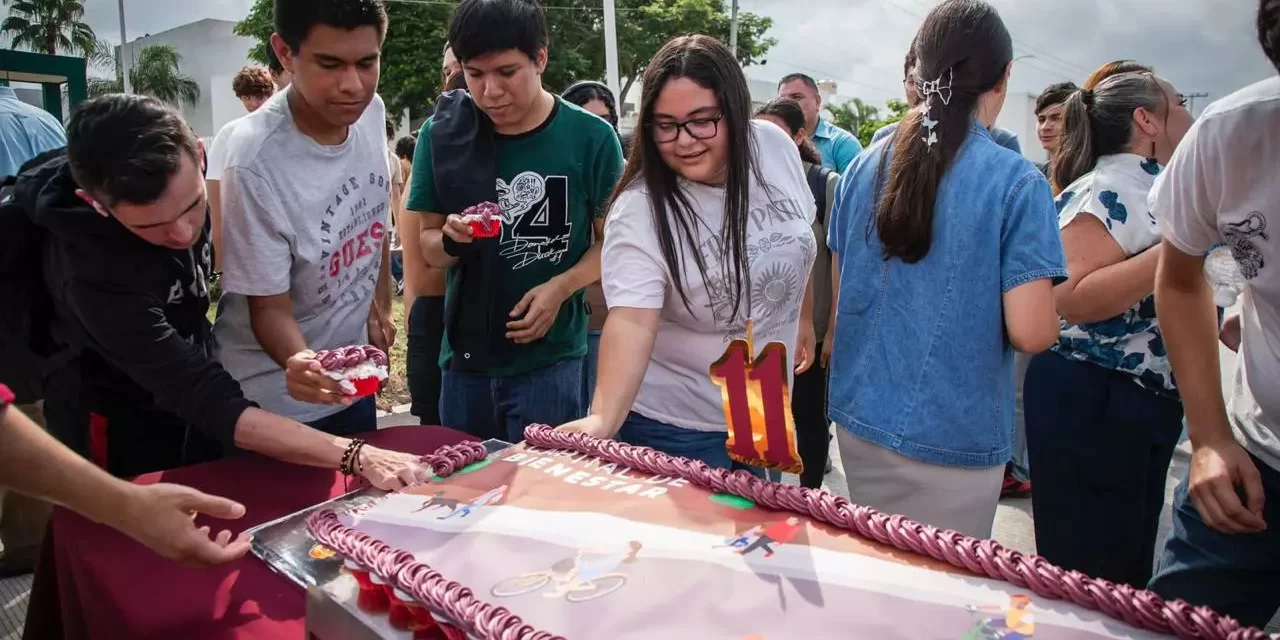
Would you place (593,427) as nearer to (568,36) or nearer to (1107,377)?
(1107,377)

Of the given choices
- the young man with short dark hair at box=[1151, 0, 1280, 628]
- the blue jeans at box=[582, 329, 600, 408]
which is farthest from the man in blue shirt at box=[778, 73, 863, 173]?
the young man with short dark hair at box=[1151, 0, 1280, 628]

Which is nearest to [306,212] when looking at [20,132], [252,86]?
[20,132]

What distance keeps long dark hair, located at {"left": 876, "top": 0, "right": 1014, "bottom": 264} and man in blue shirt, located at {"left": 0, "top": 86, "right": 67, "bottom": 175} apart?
3.23m

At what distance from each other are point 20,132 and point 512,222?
2569 mm

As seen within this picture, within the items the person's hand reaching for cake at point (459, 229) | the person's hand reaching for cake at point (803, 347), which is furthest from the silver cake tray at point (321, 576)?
the person's hand reaching for cake at point (803, 347)

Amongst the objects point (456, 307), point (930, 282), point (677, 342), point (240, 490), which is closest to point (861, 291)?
point (930, 282)

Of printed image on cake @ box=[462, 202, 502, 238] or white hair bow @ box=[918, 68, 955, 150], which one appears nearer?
white hair bow @ box=[918, 68, 955, 150]

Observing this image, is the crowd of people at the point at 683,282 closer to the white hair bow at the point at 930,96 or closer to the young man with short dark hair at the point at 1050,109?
the white hair bow at the point at 930,96

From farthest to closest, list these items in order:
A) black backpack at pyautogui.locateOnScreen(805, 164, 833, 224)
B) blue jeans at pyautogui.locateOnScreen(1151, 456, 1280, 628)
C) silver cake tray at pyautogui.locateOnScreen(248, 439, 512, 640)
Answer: black backpack at pyautogui.locateOnScreen(805, 164, 833, 224), blue jeans at pyautogui.locateOnScreen(1151, 456, 1280, 628), silver cake tray at pyautogui.locateOnScreen(248, 439, 512, 640)

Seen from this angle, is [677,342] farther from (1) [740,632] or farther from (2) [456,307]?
(1) [740,632]

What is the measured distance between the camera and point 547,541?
104 cm

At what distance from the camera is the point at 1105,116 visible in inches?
80.5

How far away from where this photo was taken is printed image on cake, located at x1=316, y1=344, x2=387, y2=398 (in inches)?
56.7

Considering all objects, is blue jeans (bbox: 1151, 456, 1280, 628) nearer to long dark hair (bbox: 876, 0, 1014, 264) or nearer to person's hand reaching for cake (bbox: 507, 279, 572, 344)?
long dark hair (bbox: 876, 0, 1014, 264)
